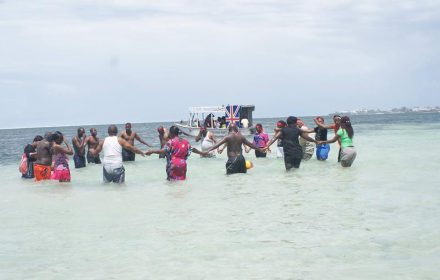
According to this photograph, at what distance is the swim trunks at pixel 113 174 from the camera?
13969 millimetres

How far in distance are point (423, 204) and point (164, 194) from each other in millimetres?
5480

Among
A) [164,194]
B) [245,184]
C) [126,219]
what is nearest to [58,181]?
[164,194]

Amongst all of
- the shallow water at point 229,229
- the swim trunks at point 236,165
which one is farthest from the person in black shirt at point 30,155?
the swim trunks at point 236,165

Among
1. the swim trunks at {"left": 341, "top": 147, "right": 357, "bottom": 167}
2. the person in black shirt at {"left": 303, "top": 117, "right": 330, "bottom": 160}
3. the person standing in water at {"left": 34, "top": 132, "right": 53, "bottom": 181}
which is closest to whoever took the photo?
the person standing in water at {"left": 34, "top": 132, "right": 53, "bottom": 181}

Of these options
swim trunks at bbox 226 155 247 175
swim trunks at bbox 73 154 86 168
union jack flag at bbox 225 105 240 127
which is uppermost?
union jack flag at bbox 225 105 240 127

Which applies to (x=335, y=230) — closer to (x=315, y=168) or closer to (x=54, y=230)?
(x=54, y=230)

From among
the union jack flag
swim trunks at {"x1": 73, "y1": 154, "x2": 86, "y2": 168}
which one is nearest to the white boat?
the union jack flag

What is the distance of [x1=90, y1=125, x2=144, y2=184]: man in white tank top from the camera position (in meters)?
13.5

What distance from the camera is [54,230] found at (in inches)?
335

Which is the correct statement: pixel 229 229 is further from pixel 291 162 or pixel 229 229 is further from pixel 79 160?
pixel 79 160

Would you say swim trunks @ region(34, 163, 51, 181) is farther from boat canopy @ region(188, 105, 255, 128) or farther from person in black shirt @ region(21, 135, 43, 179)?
boat canopy @ region(188, 105, 255, 128)

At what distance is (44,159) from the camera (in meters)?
15.3

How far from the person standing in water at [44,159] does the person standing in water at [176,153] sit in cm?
307

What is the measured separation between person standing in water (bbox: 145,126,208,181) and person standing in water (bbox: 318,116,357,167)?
472cm
